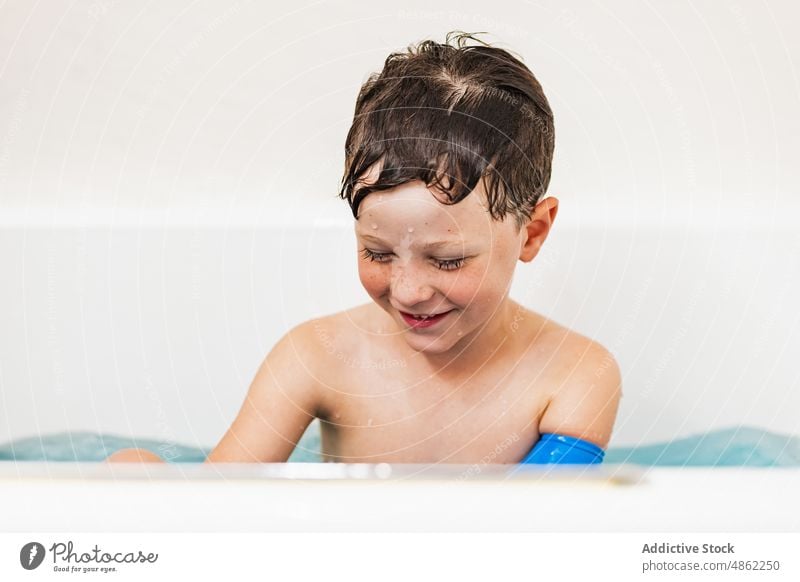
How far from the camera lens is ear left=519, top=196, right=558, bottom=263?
1.02 meters

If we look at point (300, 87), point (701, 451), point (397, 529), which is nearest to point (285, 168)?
point (300, 87)

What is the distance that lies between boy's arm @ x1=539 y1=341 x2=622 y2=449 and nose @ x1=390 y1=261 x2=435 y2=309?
0.66ft

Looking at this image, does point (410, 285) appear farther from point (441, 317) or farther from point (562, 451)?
point (562, 451)

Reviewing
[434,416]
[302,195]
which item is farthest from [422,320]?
[302,195]

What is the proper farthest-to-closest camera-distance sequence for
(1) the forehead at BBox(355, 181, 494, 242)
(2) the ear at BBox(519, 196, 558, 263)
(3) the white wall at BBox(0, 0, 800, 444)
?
(3) the white wall at BBox(0, 0, 800, 444) < (2) the ear at BBox(519, 196, 558, 263) < (1) the forehead at BBox(355, 181, 494, 242)

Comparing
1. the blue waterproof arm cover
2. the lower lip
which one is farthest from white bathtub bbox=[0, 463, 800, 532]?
the lower lip

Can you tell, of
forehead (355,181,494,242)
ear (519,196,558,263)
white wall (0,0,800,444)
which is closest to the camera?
forehead (355,181,494,242)

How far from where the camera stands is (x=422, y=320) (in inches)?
40.0

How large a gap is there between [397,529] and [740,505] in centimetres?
35

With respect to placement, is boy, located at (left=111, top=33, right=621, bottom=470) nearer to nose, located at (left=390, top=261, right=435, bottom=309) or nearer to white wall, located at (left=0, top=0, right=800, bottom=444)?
nose, located at (left=390, top=261, right=435, bottom=309)

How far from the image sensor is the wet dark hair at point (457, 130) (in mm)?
933

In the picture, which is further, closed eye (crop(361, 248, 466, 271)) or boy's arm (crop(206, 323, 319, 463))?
boy's arm (crop(206, 323, 319, 463))

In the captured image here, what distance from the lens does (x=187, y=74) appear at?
A: 121 centimetres

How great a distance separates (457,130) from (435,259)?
129 mm
